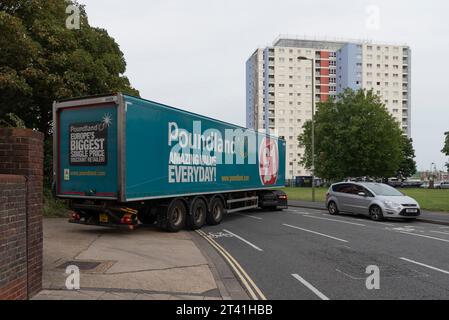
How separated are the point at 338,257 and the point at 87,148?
7036mm

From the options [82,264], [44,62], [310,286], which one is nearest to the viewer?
[310,286]

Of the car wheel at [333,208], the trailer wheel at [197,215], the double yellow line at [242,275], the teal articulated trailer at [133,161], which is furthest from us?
the car wheel at [333,208]

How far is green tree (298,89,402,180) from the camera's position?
2068 inches

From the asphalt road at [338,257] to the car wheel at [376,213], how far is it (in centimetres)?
107

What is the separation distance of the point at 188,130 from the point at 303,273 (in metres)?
6.80

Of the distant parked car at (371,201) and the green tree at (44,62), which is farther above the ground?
the green tree at (44,62)

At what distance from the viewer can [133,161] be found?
35.7 ft

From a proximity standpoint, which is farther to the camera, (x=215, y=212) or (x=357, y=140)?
(x=357, y=140)

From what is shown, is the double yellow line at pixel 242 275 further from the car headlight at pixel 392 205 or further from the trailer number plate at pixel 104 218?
the car headlight at pixel 392 205

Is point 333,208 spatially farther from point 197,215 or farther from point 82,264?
point 82,264

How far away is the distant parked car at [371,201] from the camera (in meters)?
16.6

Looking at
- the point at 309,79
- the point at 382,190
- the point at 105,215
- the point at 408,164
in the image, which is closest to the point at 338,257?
the point at 105,215
